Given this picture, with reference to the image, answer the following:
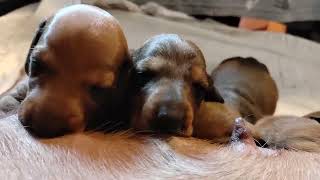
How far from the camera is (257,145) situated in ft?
4.04

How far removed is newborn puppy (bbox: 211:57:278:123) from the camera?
6.28 feet

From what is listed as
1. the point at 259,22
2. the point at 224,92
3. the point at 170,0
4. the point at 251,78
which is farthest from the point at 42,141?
the point at 259,22

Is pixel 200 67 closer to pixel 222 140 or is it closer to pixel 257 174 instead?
pixel 222 140

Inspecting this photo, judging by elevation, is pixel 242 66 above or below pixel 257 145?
below

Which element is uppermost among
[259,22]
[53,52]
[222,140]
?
[53,52]

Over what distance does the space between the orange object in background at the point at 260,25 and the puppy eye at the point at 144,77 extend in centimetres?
166

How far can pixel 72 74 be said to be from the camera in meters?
1.23

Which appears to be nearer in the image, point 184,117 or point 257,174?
point 257,174

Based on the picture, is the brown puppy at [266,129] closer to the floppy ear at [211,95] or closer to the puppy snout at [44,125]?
the floppy ear at [211,95]

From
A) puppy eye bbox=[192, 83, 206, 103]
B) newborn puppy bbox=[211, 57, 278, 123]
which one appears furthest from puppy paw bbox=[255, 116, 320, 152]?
newborn puppy bbox=[211, 57, 278, 123]

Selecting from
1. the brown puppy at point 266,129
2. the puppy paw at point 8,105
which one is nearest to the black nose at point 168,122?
the brown puppy at point 266,129

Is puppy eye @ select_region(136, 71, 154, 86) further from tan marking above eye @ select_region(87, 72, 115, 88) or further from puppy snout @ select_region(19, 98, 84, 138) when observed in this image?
puppy snout @ select_region(19, 98, 84, 138)

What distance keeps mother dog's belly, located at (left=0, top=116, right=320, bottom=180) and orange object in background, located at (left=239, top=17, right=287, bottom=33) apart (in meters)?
1.84

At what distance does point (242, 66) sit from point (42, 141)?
110 centimetres
